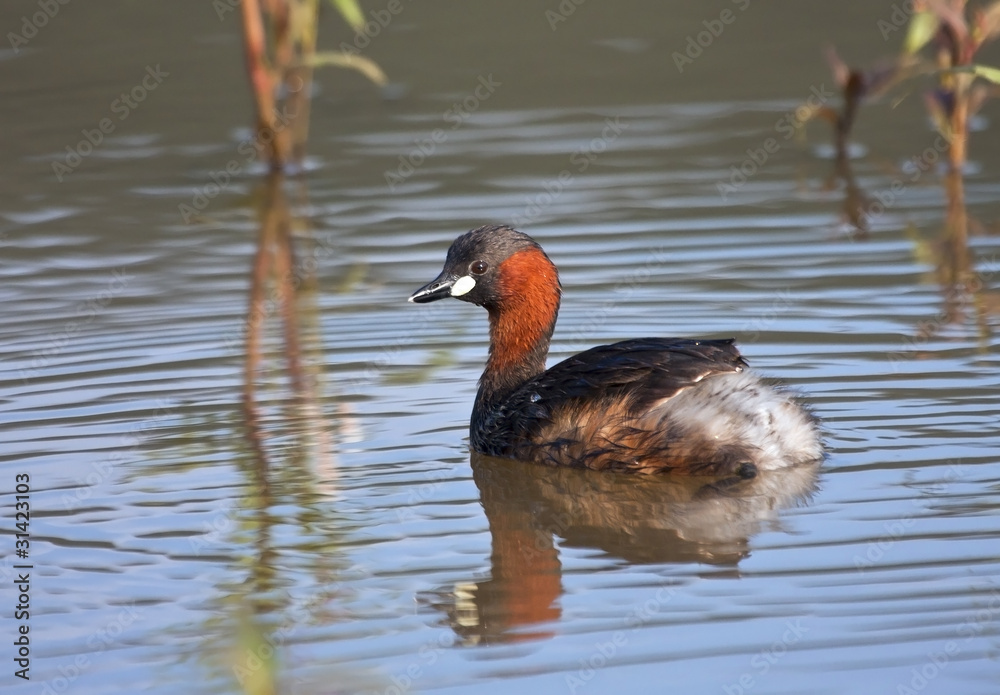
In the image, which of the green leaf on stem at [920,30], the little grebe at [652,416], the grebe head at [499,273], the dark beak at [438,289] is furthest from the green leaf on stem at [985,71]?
the dark beak at [438,289]

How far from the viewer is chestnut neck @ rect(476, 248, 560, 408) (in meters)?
7.03

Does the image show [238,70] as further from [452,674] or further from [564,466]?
[452,674]

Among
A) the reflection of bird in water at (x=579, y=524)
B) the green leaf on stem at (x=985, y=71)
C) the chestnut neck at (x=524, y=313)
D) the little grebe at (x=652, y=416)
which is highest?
the green leaf on stem at (x=985, y=71)

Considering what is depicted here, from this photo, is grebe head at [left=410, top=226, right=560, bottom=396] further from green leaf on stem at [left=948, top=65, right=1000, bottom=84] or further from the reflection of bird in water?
green leaf on stem at [left=948, top=65, right=1000, bottom=84]

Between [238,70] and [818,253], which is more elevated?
[238,70]

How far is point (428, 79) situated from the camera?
1482 cm

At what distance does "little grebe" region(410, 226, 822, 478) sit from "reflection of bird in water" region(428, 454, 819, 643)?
0.08 metres

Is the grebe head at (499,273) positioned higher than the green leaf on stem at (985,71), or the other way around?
the green leaf on stem at (985,71)

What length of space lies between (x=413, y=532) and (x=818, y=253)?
4734 millimetres

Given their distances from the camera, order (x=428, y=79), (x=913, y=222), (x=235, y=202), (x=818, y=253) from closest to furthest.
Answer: (x=818, y=253) < (x=913, y=222) < (x=235, y=202) < (x=428, y=79)

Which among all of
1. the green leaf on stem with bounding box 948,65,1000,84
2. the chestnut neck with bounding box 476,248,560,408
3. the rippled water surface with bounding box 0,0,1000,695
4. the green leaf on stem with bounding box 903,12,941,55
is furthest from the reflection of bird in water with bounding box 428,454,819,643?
the green leaf on stem with bounding box 903,12,941,55

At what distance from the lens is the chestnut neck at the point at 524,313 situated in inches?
277

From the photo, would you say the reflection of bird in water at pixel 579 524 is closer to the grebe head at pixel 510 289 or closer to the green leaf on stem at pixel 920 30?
the grebe head at pixel 510 289

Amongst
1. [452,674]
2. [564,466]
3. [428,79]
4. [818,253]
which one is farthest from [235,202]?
[452,674]
